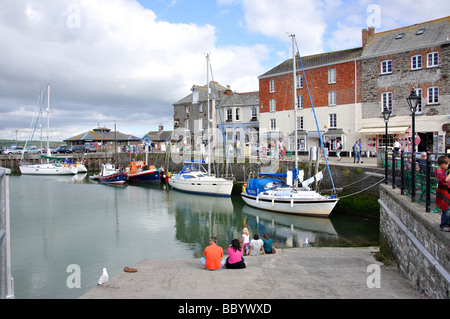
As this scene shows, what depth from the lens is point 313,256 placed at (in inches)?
437

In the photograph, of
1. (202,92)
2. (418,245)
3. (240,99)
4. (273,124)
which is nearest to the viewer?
(418,245)

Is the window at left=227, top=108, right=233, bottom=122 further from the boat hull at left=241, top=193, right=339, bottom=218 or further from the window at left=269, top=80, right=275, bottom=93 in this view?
the boat hull at left=241, top=193, right=339, bottom=218

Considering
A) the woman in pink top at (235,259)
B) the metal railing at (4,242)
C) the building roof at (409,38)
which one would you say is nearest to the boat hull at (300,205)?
the woman in pink top at (235,259)

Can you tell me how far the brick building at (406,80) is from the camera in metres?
28.0

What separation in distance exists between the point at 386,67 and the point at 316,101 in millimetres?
7430

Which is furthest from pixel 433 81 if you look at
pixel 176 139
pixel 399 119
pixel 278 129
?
pixel 176 139

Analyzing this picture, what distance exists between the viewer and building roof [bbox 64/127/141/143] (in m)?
78.0

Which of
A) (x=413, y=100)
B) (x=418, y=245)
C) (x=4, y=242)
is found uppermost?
(x=413, y=100)

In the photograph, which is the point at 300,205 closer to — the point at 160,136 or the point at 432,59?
the point at 432,59

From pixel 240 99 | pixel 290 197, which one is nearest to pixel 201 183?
pixel 290 197

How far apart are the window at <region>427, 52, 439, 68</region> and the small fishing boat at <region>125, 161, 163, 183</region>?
30.0 m

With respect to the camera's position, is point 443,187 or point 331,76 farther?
point 331,76

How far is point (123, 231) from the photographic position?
18984 millimetres

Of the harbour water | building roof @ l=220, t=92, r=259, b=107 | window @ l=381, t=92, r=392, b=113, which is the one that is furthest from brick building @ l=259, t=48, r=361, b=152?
the harbour water
